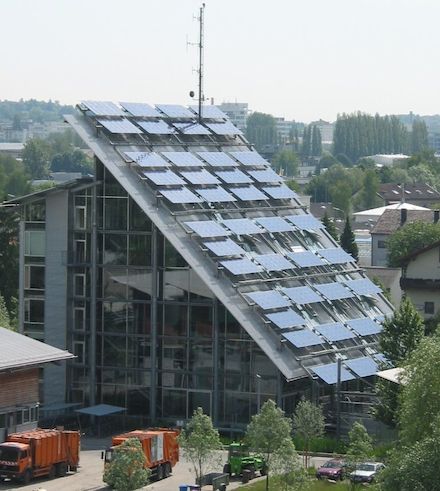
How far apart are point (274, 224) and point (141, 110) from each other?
29.9ft

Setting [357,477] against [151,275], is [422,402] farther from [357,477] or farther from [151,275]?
[151,275]

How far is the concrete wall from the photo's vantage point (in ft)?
251

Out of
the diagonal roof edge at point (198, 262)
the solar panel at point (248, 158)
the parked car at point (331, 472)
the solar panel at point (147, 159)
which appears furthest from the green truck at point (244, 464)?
the solar panel at point (248, 158)

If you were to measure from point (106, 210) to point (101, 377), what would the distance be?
7.42m

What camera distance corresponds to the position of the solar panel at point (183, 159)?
80306 mm

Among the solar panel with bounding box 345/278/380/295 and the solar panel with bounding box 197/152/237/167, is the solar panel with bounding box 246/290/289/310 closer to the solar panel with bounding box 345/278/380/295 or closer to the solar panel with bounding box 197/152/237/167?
the solar panel with bounding box 345/278/380/295

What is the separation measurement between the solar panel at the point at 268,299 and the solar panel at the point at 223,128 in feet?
48.3

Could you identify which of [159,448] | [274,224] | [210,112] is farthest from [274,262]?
[159,448]

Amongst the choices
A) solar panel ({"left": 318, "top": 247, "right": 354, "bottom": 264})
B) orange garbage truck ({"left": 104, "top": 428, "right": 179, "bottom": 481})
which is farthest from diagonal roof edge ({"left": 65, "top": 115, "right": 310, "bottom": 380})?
solar panel ({"left": 318, "top": 247, "right": 354, "bottom": 264})

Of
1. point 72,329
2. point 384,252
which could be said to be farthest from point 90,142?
point 384,252

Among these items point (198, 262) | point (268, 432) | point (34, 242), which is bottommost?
point (268, 432)

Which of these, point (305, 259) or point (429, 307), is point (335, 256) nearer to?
point (305, 259)

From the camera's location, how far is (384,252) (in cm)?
14775

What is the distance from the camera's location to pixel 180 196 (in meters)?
76.4
